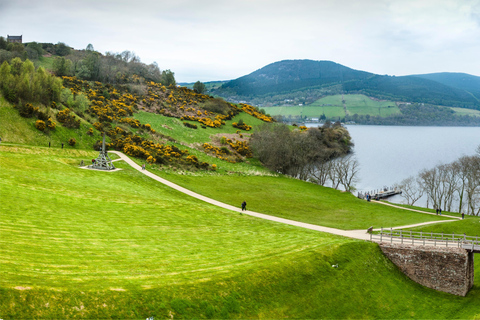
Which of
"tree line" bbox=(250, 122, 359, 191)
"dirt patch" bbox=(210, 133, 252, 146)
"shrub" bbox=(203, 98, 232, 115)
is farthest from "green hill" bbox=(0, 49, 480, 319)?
"shrub" bbox=(203, 98, 232, 115)

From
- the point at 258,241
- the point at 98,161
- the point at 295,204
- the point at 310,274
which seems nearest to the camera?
the point at 310,274

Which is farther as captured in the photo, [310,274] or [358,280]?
[358,280]

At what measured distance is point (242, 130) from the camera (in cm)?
11044

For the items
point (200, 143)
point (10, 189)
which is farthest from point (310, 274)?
point (200, 143)

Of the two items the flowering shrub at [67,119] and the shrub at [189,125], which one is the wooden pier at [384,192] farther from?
the flowering shrub at [67,119]

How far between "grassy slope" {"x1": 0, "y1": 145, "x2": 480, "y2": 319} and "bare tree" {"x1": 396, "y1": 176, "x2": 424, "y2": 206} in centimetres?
4790

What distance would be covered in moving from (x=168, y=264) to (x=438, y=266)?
78.6 feet

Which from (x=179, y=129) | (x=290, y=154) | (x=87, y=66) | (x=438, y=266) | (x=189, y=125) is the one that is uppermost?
(x=87, y=66)

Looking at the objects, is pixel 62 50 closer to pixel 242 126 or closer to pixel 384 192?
pixel 242 126

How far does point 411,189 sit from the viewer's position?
84.9 m

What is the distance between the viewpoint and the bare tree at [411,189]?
7703 centimetres

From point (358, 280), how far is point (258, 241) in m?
8.74

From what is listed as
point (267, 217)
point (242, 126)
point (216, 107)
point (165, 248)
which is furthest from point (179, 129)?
point (165, 248)

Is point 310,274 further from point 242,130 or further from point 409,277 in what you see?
point 242,130
